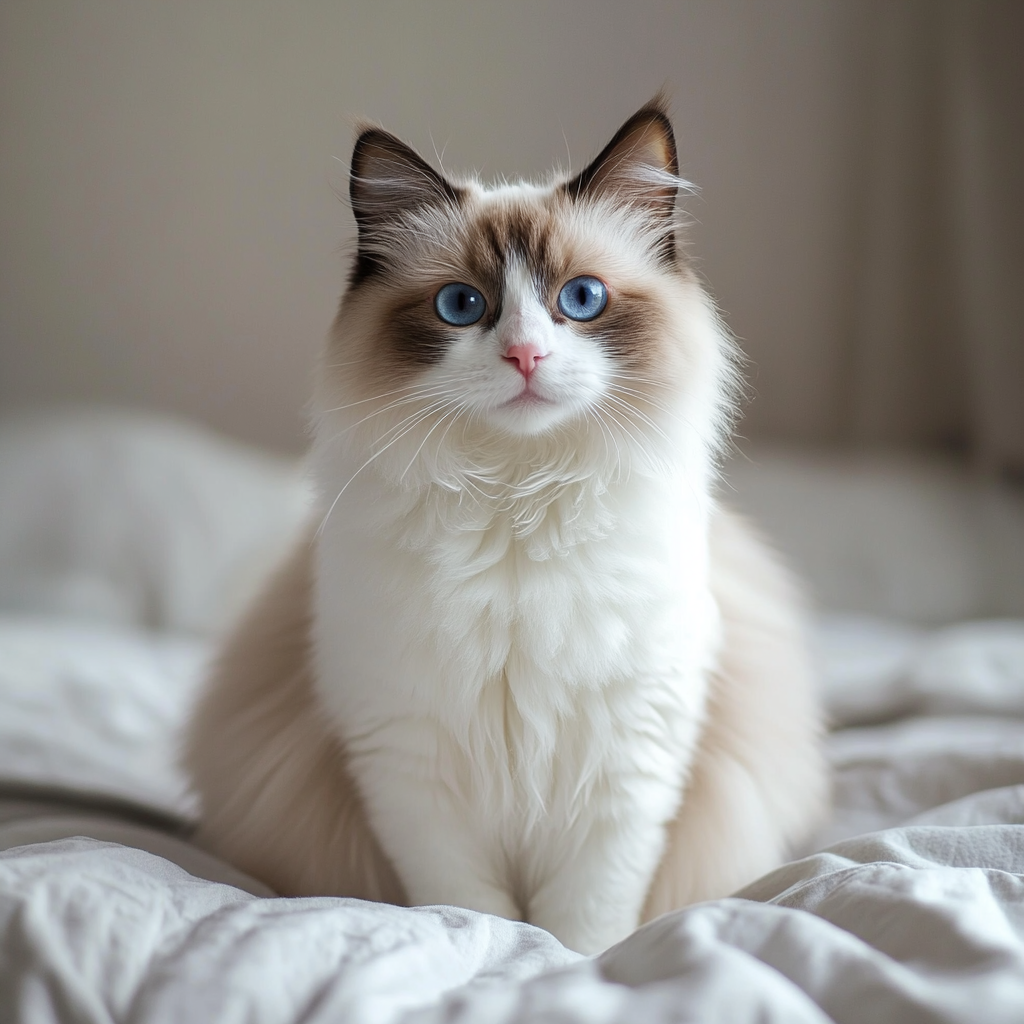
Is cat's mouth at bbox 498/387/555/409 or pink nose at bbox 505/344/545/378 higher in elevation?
pink nose at bbox 505/344/545/378

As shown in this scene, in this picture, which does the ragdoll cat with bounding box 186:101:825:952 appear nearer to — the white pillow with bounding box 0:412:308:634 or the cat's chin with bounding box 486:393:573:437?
the cat's chin with bounding box 486:393:573:437

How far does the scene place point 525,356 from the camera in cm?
91

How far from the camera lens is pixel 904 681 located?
5.74 feet

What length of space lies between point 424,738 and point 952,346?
2599 millimetres

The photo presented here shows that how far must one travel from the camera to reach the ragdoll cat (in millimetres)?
985

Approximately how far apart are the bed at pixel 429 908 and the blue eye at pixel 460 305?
0.61m

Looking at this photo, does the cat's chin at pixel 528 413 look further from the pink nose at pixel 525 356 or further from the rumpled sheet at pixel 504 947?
the rumpled sheet at pixel 504 947

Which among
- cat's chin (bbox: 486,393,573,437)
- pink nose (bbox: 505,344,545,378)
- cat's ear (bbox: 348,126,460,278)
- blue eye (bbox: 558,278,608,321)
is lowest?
cat's chin (bbox: 486,393,573,437)

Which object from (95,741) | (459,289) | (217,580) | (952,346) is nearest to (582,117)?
(952,346)

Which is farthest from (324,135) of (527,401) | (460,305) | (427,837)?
(427,837)

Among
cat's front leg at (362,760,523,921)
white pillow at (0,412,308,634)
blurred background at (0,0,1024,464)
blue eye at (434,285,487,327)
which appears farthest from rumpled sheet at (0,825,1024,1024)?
blurred background at (0,0,1024,464)

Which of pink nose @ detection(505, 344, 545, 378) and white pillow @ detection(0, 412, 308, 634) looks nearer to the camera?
pink nose @ detection(505, 344, 545, 378)

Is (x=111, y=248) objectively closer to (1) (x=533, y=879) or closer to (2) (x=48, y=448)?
(2) (x=48, y=448)

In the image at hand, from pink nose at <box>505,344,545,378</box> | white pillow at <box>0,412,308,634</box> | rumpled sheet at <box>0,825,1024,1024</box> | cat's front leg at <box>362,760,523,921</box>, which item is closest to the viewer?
rumpled sheet at <box>0,825,1024,1024</box>
